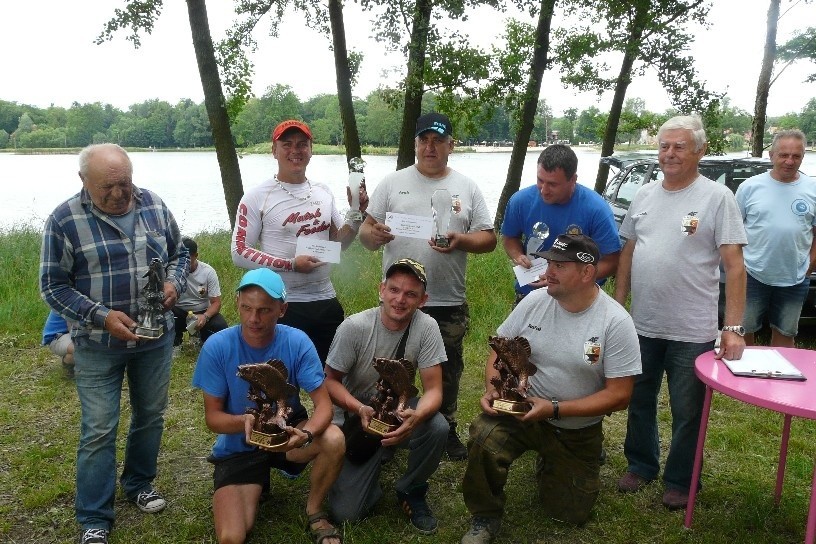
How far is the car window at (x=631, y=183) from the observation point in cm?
741

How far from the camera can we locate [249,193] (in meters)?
3.62

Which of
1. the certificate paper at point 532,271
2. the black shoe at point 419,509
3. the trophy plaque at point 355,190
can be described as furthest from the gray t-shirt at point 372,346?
the trophy plaque at point 355,190

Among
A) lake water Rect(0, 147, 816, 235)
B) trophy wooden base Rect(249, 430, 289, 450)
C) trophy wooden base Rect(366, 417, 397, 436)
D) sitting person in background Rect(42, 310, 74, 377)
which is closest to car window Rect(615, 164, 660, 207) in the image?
lake water Rect(0, 147, 816, 235)

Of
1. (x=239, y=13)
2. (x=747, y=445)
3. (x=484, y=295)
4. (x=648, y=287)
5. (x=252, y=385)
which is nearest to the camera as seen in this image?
(x=252, y=385)

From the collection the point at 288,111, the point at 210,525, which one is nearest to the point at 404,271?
the point at 210,525

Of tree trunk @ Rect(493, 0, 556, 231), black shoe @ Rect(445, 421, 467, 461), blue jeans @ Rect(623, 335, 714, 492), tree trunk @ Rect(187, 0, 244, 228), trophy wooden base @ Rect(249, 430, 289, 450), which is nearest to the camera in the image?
trophy wooden base @ Rect(249, 430, 289, 450)

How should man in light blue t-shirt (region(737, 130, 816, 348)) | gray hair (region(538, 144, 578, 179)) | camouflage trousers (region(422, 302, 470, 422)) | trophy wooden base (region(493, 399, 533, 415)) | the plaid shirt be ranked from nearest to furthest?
1. the plaid shirt
2. trophy wooden base (region(493, 399, 533, 415))
3. gray hair (region(538, 144, 578, 179))
4. camouflage trousers (region(422, 302, 470, 422))
5. man in light blue t-shirt (region(737, 130, 816, 348))

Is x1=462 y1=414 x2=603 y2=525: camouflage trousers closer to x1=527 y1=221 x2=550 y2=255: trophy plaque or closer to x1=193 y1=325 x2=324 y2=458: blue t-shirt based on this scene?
x1=193 y1=325 x2=324 y2=458: blue t-shirt

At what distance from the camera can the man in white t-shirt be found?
11.8 feet

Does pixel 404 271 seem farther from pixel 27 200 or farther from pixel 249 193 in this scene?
pixel 27 200

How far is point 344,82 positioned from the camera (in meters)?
10.4

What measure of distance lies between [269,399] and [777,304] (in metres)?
4.05

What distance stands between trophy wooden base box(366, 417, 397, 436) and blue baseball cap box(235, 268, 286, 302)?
74 cm

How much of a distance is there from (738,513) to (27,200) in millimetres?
17320
